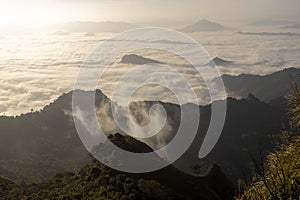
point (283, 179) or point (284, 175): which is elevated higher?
point (284, 175)

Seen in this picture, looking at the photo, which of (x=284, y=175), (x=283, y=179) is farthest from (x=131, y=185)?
(x=284, y=175)

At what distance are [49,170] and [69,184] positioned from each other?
4534 inches

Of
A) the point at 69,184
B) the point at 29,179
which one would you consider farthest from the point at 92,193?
the point at 29,179

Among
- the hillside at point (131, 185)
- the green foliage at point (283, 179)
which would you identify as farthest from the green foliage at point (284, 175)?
the hillside at point (131, 185)

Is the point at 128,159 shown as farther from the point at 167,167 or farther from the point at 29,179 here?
the point at 29,179

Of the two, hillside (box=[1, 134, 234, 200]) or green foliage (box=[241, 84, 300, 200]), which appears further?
hillside (box=[1, 134, 234, 200])

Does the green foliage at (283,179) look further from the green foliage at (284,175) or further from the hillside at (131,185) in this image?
the hillside at (131,185)

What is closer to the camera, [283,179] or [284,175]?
[284,175]

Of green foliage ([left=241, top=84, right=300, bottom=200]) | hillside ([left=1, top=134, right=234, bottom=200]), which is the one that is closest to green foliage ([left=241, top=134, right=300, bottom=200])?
green foliage ([left=241, top=84, right=300, bottom=200])

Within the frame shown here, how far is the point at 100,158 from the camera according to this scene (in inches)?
3435

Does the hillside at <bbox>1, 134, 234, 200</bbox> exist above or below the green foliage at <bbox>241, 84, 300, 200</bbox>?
below

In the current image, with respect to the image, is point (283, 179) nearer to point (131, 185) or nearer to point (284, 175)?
point (284, 175)

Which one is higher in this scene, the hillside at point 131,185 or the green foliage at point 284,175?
the green foliage at point 284,175

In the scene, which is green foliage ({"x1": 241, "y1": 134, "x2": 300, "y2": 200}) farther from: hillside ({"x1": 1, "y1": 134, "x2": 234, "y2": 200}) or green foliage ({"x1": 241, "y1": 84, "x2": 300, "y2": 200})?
hillside ({"x1": 1, "y1": 134, "x2": 234, "y2": 200})
